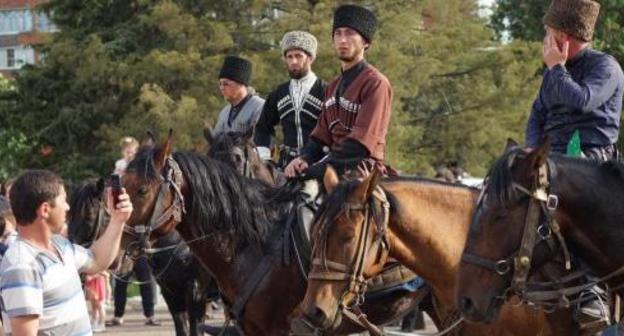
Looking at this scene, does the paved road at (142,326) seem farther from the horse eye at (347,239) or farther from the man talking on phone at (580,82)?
the man talking on phone at (580,82)

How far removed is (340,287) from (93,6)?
30522mm

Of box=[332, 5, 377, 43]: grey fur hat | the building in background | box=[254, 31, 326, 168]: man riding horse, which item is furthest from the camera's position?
the building in background

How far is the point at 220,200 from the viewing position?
1002 centimetres

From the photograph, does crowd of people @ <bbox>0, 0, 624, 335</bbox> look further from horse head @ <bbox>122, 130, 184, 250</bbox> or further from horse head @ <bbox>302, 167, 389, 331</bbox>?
horse head @ <bbox>122, 130, 184, 250</bbox>

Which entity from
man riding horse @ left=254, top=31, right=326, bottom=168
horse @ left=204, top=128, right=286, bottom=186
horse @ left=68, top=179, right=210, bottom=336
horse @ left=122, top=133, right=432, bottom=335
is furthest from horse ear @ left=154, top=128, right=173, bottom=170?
horse @ left=68, top=179, right=210, bottom=336

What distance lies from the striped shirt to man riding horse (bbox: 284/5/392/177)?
3.19 metres

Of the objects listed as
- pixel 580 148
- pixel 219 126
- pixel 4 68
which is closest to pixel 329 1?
pixel 219 126

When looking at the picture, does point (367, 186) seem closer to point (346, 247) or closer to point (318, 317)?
point (346, 247)

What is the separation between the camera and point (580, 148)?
312 inches

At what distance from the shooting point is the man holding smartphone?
6109 mm

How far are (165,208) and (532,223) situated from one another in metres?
3.99

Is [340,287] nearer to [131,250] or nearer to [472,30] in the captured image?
[131,250]

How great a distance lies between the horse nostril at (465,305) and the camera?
6648 mm

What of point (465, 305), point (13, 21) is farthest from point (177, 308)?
point (13, 21)
